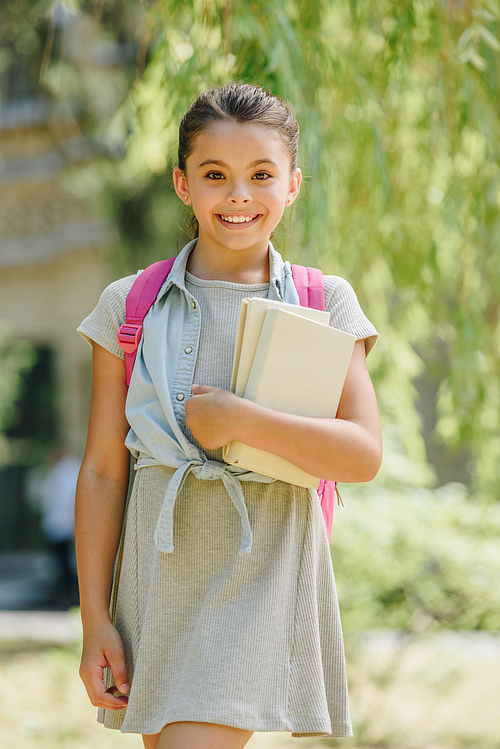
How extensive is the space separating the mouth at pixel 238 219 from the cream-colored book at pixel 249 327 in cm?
21

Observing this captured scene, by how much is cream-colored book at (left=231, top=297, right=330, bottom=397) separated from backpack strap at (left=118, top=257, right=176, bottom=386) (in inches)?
9.1

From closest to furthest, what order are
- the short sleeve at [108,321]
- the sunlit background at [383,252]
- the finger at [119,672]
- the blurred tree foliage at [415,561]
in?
the finger at [119,672]
the short sleeve at [108,321]
the sunlit background at [383,252]
the blurred tree foliage at [415,561]

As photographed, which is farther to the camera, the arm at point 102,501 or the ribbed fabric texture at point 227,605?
the arm at point 102,501

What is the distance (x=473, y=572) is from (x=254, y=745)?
5.11 feet

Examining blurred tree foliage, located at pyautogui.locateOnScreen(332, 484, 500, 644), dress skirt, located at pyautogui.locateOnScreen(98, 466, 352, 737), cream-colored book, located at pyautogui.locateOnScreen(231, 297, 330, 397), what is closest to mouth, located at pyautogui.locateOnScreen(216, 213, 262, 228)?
cream-colored book, located at pyautogui.locateOnScreen(231, 297, 330, 397)

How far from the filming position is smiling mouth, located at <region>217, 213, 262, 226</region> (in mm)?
1635

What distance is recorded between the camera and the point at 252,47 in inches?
107

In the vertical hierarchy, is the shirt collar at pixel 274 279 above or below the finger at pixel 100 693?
above

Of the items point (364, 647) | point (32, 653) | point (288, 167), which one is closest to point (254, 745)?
point (364, 647)

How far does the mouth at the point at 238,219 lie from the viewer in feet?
5.36

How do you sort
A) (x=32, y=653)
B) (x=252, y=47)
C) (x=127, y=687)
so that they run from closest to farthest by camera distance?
(x=127, y=687)
(x=252, y=47)
(x=32, y=653)

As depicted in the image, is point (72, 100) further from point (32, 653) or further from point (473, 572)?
point (473, 572)

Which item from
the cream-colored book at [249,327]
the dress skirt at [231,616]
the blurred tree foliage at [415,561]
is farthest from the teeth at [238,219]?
the blurred tree foliage at [415,561]

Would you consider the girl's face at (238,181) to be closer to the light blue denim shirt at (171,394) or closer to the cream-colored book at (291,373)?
the light blue denim shirt at (171,394)
